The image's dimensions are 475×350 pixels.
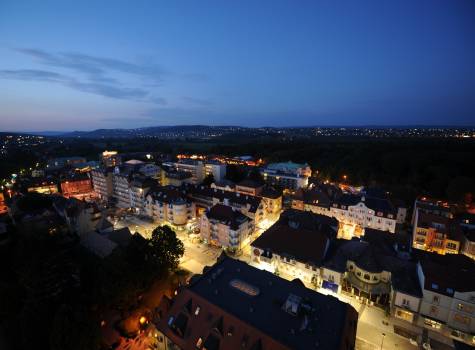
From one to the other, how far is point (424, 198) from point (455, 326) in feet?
162

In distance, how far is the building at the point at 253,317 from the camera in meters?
20.3

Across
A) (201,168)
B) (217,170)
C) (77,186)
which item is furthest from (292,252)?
(77,186)

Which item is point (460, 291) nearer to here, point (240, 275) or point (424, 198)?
point (240, 275)

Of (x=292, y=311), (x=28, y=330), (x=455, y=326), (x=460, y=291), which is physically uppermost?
(x=292, y=311)

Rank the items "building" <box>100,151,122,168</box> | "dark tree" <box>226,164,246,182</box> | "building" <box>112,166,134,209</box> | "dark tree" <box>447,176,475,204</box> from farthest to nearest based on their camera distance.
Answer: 1. "building" <box>100,151,122,168</box>
2. "dark tree" <box>226,164,246,182</box>
3. "building" <box>112,166,134,209</box>
4. "dark tree" <box>447,176,475,204</box>

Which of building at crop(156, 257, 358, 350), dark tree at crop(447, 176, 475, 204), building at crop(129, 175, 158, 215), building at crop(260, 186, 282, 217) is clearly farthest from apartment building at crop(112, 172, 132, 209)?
dark tree at crop(447, 176, 475, 204)

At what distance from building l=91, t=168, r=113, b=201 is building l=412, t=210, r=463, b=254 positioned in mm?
79919

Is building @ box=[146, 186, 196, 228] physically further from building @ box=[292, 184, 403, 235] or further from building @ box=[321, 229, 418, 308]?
building @ box=[321, 229, 418, 308]

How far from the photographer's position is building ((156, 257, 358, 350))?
66.5ft

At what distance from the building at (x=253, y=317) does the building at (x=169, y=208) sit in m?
28.8

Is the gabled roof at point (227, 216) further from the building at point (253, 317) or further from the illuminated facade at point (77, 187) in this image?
the illuminated facade at point (77, 187)

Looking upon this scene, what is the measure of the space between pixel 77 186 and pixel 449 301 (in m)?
95.5

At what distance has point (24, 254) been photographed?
118 feet

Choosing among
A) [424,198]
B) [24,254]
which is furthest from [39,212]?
[424,198]
